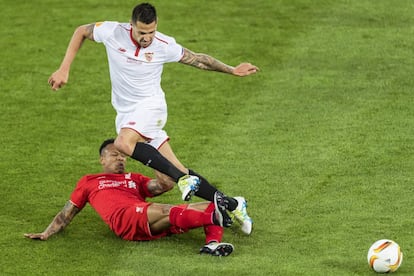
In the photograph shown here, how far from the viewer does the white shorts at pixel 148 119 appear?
38.2 ft

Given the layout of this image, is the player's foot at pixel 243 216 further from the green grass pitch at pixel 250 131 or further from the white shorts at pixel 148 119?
the white shorts at pixel 148 119

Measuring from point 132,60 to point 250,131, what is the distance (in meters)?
2.84

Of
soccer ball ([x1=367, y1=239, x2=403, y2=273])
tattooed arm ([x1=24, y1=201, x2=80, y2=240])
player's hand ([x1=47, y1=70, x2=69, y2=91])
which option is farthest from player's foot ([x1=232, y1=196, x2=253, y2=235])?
player's hand ([x1=47, y1=70, x2=69, y2=91])

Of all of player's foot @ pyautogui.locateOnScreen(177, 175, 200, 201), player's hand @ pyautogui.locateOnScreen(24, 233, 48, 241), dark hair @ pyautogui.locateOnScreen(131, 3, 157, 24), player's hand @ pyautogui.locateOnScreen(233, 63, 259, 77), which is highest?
dark hair @ pyautogui.locateOnScreen(131, 3, 157, 24)

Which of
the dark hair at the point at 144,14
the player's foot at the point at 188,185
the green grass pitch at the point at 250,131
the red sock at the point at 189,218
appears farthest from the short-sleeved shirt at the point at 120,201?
the dark hair at the point at 144,14

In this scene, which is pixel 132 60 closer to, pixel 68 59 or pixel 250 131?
pixel 68 59

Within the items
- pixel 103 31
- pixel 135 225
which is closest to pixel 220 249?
pixel 135 225

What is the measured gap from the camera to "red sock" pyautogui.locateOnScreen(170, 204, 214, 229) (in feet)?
36.1

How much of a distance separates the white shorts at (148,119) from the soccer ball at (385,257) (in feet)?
8.17

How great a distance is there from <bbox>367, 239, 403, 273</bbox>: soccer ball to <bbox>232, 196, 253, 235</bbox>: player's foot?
1336 mm

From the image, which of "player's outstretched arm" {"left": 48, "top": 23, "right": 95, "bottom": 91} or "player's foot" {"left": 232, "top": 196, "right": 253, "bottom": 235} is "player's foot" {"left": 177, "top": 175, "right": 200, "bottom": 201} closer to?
"player's foot" {"left": 232, "top": 196, "right": 253, "bottom": 235}

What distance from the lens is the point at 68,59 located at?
38.1 ft

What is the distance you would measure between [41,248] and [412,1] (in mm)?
8995

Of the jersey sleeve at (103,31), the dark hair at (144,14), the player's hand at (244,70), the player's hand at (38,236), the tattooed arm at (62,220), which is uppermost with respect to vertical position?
the dark hair at (144,14)
